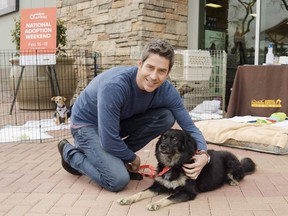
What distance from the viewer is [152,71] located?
2.71 metres

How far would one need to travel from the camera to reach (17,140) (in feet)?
16.9

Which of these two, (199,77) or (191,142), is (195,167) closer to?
(191,142)

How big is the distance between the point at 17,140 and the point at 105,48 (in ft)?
12.9

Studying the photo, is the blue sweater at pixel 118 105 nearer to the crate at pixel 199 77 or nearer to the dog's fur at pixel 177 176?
the dog's fur at pixel 177 176

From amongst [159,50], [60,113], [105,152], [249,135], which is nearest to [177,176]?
[105,152]

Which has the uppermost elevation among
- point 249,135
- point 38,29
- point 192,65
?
point 38,29

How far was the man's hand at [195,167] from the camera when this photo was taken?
274 centimetres

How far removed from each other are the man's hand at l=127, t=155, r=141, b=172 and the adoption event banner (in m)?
3.63

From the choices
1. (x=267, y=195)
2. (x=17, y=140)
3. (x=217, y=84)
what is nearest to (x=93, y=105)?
(x=267, y=195)

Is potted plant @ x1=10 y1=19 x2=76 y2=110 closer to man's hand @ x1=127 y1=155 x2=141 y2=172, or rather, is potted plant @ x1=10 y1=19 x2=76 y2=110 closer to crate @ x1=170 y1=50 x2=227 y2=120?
crate @ x1=170 y1=50 x2=227 y2=120

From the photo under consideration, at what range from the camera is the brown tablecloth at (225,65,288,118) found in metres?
5.56

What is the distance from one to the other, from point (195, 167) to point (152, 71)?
31.4 inches

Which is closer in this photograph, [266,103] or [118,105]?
[118,105]

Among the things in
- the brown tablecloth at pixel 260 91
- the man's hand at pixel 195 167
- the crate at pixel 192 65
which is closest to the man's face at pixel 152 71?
the man's hand at pixel 195 167
